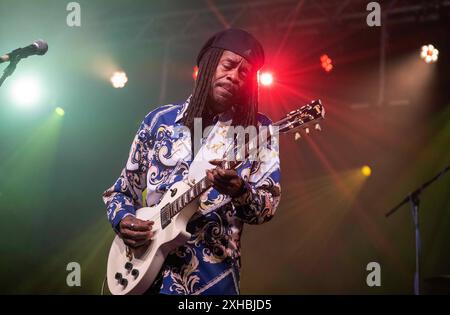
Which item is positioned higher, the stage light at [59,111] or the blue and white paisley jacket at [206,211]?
the stage light at [59,111]

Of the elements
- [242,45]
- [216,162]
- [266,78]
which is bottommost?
[216,162]

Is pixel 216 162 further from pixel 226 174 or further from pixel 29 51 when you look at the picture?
pixel 29 51

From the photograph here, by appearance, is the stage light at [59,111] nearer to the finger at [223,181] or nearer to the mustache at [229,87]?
the mustache at [229,87]

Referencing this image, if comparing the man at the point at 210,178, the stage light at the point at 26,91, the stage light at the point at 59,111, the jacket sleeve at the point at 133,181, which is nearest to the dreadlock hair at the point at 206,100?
the man at the point at 210,178

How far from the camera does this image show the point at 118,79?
27.8ft

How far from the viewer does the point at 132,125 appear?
27.4 ft

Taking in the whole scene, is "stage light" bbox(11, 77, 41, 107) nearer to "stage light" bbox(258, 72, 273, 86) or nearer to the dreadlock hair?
"stage light" bbox(258, 72, 273, 86)

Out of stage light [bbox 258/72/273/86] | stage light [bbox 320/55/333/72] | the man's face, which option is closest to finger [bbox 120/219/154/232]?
the man's face

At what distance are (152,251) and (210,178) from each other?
1.74ft

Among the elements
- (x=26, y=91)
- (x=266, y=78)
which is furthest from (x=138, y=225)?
(x=26, y=91)

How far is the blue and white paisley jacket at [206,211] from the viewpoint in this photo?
2322 mm

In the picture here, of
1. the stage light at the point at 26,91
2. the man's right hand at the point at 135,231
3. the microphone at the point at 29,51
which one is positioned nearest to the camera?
the man's right hand at the point at 135,231
